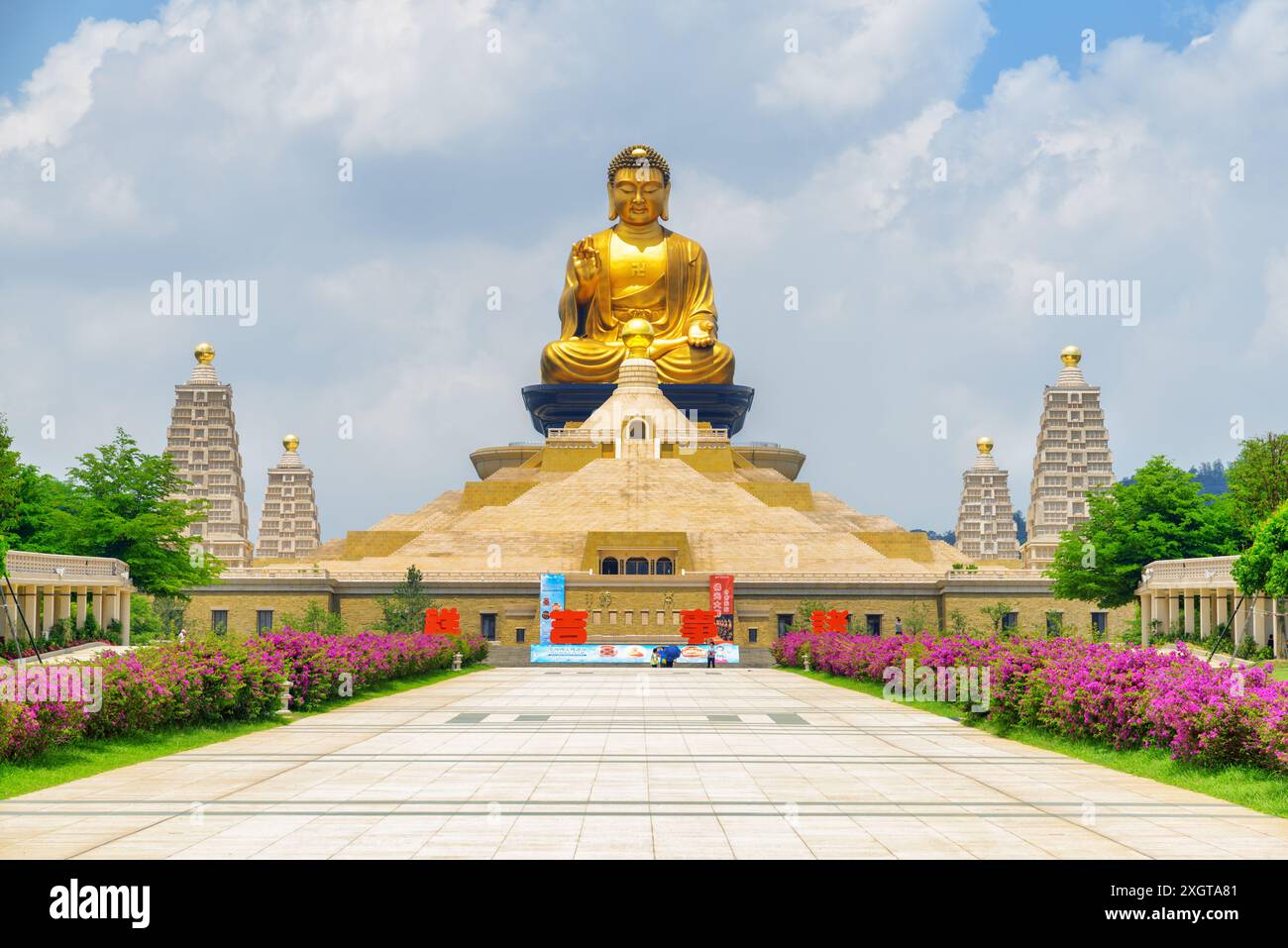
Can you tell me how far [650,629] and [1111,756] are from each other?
120 ft

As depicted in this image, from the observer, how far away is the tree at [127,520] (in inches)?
1671

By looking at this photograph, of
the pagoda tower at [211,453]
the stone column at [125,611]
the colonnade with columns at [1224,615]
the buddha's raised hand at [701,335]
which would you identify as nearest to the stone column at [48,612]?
the stone column at [125,611]

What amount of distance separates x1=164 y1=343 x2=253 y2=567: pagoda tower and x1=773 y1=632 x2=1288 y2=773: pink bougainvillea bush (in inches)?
2506

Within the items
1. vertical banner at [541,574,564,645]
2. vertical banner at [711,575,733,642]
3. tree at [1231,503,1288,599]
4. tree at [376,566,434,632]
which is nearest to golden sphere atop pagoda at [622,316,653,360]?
tree at [376,566,434,632]

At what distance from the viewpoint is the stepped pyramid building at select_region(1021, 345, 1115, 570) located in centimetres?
8106

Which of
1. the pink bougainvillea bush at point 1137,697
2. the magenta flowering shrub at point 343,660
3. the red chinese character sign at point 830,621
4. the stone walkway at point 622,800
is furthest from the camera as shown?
the red chinese character sign at point 830,621

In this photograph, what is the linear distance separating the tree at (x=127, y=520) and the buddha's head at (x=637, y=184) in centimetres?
4316

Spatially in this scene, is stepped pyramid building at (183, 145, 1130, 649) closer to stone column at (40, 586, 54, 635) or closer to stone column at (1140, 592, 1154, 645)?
stone column at (1140, 592, 1154, 645)

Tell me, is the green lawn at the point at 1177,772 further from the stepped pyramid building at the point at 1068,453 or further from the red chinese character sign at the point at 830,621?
the stepped pyramid building at the point at 1068,453

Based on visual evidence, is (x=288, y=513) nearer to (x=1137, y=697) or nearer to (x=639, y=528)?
(x=639, y=528)

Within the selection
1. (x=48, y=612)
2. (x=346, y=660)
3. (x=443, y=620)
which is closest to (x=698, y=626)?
(x=443, y=620)

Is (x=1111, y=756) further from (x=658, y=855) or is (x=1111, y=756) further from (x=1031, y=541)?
(x=1031, y=541)

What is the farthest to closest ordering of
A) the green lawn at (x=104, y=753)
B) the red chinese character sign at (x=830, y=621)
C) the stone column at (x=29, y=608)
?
the red chinese character sign at (x=830, y=621) → the stone column at (x=29, y=608) → the green lawn at (x=104, y=753)
